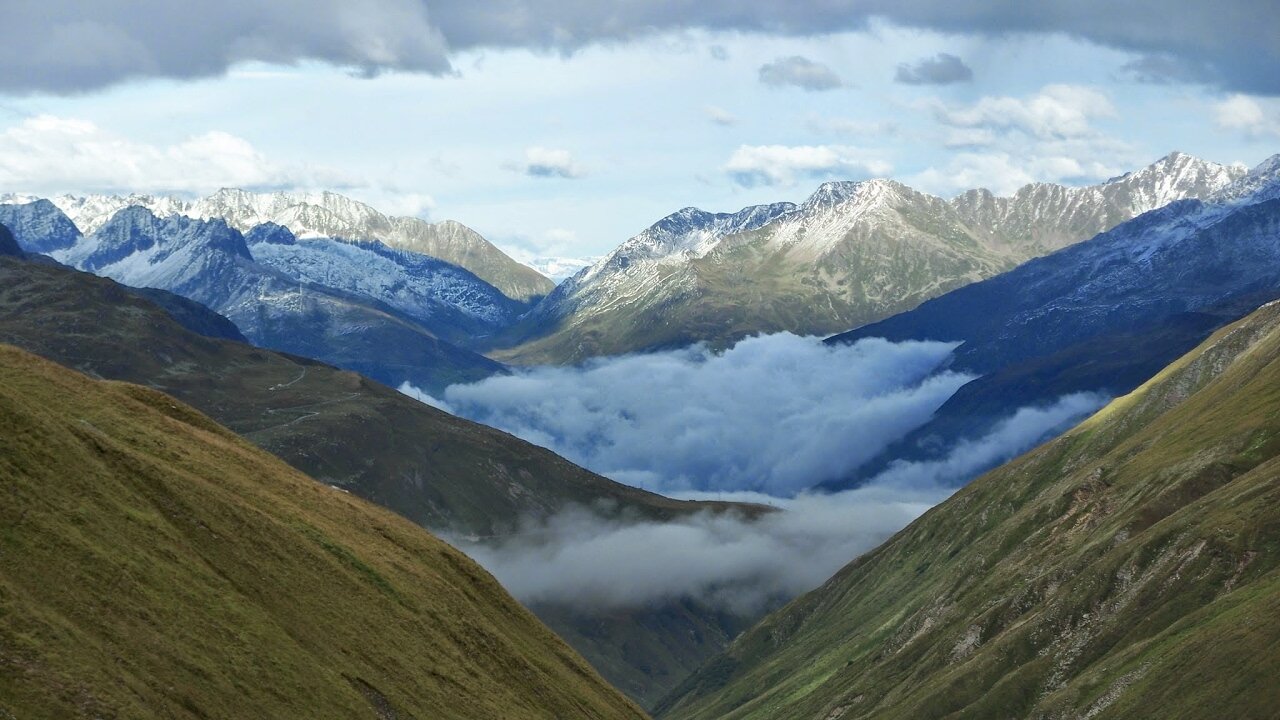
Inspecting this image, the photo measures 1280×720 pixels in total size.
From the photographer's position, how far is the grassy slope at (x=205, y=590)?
77188 mm

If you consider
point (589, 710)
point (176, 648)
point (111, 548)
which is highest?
point (111, 548)

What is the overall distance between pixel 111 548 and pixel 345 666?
22174 mm

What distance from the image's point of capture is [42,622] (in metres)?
74.4

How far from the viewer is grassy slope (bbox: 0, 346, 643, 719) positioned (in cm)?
7719

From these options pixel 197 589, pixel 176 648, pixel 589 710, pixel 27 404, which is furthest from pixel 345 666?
pixel 589 710

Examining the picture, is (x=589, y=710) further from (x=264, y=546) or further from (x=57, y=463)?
(x=57, y=463)

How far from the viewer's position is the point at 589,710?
149500mm

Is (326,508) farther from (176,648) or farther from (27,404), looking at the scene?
(176,648)

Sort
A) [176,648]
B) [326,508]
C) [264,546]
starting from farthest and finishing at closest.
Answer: [326,508], [264,546], [176,648]

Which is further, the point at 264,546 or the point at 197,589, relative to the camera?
the point at 264,546

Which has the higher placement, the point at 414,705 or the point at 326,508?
the point at 326,508

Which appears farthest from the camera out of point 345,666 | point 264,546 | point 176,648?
point 264,546

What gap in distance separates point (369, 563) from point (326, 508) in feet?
51.2

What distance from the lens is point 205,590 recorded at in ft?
313
